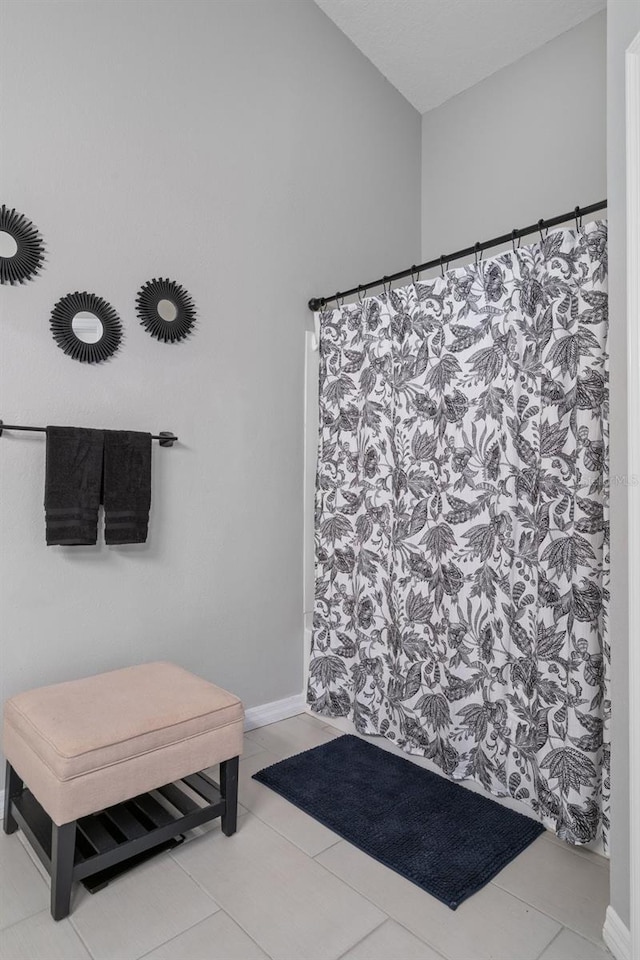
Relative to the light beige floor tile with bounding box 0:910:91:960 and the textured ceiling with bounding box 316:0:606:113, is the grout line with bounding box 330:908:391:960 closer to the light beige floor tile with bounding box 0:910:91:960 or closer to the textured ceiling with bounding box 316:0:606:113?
the light beige floor tile with bounding box 0:910:91:960

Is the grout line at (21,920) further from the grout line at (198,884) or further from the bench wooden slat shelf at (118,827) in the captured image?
the grout line at (198,884)

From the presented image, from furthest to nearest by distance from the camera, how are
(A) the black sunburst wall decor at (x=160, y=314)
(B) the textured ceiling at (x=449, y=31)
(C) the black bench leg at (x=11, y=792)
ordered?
(B) the textured ceiling at (x=449, y=31), (A) the black sunburst wall decor at (x=160, y=314), (C) the black bench leg at (x=11, y=792)

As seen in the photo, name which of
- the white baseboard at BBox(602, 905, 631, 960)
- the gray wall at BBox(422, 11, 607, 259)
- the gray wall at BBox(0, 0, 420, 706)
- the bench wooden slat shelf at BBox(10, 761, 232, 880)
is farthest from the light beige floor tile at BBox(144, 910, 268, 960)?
the gray wall at BBox(422, 11, 607, 259)

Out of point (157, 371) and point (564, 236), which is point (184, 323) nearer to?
point (157, 371)

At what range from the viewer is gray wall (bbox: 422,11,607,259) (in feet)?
8.45

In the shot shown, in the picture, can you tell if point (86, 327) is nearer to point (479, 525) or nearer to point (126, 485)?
point (126, 485)

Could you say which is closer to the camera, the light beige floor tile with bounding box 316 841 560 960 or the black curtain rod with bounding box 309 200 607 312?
the light beige floor tile with bounding box 316 841 560 960

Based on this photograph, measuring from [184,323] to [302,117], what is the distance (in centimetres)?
119

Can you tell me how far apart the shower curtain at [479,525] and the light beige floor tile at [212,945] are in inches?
36.7

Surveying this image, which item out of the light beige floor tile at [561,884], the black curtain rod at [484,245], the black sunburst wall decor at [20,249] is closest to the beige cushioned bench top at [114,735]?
the light beige floor tile at [561,884]

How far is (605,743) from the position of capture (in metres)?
1.68

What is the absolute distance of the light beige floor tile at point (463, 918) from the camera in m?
1.37

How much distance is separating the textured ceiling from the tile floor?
128 inches

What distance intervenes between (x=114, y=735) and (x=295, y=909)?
2.06ft
